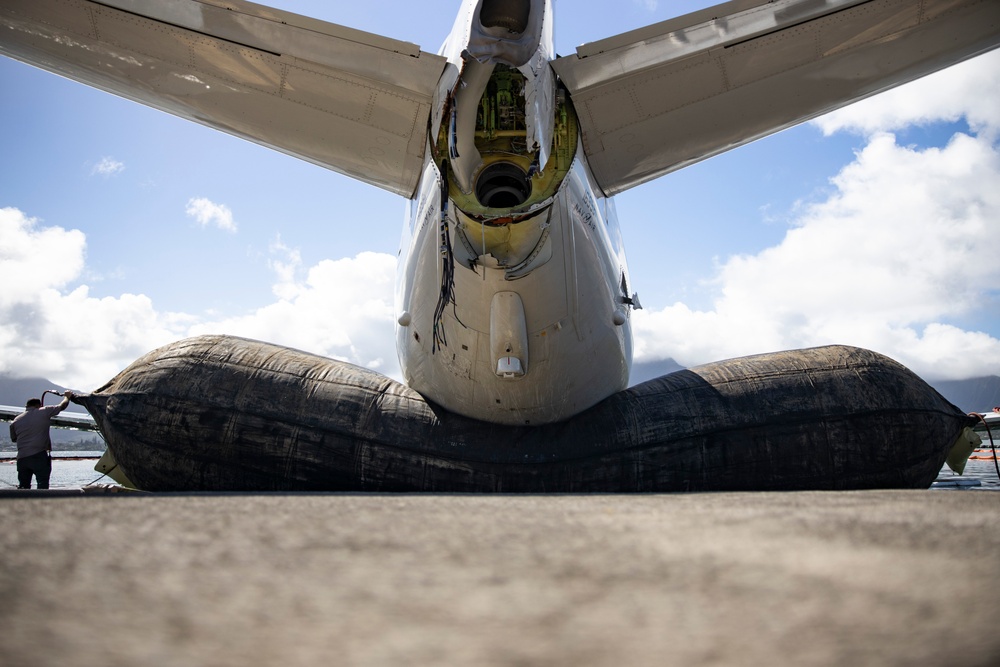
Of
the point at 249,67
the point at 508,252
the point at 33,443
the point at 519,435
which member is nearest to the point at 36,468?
the point at 33,443

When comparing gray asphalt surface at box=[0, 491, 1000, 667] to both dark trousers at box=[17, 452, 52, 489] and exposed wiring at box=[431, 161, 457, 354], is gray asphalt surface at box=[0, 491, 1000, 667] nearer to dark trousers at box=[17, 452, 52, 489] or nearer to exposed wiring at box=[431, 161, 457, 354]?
exposed wiring at box=[431, 161, 457, 354]

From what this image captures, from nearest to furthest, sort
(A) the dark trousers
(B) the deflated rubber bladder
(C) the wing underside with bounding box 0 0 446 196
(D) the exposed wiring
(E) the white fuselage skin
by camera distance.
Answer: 1. (E) the white fuselage skin
2. (D) the exposed wiring
3. (C) the wing underside with bounding box 0 0 446 196
4. (B) the deflated rubber bladder
5. (A) the dark trousers

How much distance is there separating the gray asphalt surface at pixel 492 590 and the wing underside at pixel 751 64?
375cm

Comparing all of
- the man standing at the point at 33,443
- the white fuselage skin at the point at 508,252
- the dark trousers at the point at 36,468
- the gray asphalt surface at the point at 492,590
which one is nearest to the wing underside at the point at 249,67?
the white fuselage skin at the point at 508,252

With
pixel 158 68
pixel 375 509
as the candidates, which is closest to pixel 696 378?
pixel 375 509

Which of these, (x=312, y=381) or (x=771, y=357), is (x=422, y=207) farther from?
(x=771, y=357)

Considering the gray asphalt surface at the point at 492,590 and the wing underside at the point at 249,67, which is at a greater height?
the wing underside at the point at 249,67

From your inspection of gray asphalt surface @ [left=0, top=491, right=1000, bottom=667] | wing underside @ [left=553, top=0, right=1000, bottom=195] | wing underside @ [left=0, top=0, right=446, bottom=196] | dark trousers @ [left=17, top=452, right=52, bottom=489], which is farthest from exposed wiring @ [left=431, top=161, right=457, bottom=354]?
dark trousers @ [left=17, top=452, right=52, bottom=489]

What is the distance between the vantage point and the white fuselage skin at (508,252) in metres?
3.77

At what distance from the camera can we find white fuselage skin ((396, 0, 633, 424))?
377 centimetres

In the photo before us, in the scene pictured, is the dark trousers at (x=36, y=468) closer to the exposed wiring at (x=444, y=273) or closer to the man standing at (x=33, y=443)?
the man standing at (x=33, y=443)

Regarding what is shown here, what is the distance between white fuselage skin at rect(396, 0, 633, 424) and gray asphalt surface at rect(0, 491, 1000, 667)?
2958 millimetres

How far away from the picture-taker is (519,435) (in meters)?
4.96

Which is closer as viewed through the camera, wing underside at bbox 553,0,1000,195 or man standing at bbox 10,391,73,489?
wing underside at bbox 553,0,1000,195
